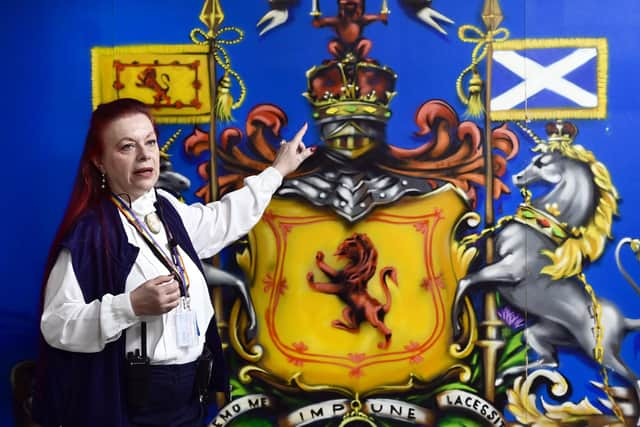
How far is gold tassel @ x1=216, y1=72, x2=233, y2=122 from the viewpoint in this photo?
291 centimetres

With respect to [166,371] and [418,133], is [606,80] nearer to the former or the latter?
[418,133]

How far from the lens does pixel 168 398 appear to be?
7.86 ft

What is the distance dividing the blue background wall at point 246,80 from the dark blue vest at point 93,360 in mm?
594

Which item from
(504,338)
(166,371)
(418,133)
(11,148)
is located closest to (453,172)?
(418,133)

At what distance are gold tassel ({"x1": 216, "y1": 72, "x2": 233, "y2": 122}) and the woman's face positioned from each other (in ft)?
1.60

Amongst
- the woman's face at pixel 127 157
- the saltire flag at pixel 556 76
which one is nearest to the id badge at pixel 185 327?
the woman's face at pixel 127 157

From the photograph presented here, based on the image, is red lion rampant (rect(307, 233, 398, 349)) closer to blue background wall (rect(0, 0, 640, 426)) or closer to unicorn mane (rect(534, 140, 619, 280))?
blue background wall (rect(0, 0, 640, 426))

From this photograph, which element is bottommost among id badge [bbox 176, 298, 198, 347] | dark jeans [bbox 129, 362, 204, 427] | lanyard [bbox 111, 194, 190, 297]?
dark jeans [bbox 129, 362, 204, 427]

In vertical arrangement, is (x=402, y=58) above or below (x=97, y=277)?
above

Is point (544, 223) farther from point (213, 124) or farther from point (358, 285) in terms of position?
point (213, 124)

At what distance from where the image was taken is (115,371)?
7.62 feet

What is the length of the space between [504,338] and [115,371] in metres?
1.36

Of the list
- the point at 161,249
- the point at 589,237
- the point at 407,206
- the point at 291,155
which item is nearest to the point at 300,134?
the point at 291,155

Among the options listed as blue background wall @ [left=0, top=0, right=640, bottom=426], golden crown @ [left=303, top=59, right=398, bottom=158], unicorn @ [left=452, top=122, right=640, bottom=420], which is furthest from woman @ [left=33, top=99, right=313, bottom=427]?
unicorn @ [left=452, top=122, right=640, bottom=420]
